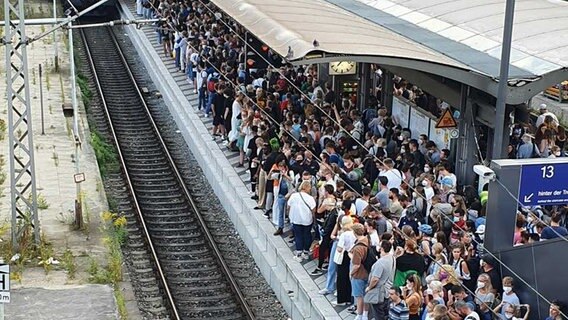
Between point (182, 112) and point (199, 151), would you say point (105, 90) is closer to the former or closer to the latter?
point (182, 112)

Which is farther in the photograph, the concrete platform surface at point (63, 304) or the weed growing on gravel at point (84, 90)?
the weed growing on gravel at point (84, 90)

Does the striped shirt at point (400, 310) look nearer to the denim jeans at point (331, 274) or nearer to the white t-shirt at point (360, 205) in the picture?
the denim jeans at point (331, 274)

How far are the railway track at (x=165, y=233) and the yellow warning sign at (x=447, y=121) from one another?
4.24m

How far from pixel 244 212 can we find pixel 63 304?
4823mm

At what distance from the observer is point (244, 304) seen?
15586mm

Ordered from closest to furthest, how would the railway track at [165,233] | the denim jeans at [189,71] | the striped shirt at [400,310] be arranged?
the striped shirt at [400,310]
the railway track at [165,233]
the denim jeans at [189,71]

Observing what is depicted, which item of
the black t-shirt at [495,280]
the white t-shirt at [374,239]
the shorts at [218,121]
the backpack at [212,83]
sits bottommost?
the shorts at [218,121]

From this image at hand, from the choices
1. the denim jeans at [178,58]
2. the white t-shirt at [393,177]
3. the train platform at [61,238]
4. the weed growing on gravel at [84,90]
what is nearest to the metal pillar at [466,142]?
the white t-shirt at [393,177]

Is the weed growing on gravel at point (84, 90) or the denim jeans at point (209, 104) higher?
the denim jeans at point (209, 104)

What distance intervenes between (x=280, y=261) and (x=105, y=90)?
52.4ft

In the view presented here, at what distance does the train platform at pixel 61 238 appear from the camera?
49.1 feet

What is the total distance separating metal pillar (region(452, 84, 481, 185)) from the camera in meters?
16.9

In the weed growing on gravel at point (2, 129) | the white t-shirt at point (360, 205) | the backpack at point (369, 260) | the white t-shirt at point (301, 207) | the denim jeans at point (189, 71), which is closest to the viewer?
the backpack at point (369, 260)

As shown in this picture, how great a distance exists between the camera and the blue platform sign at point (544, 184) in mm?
12375
